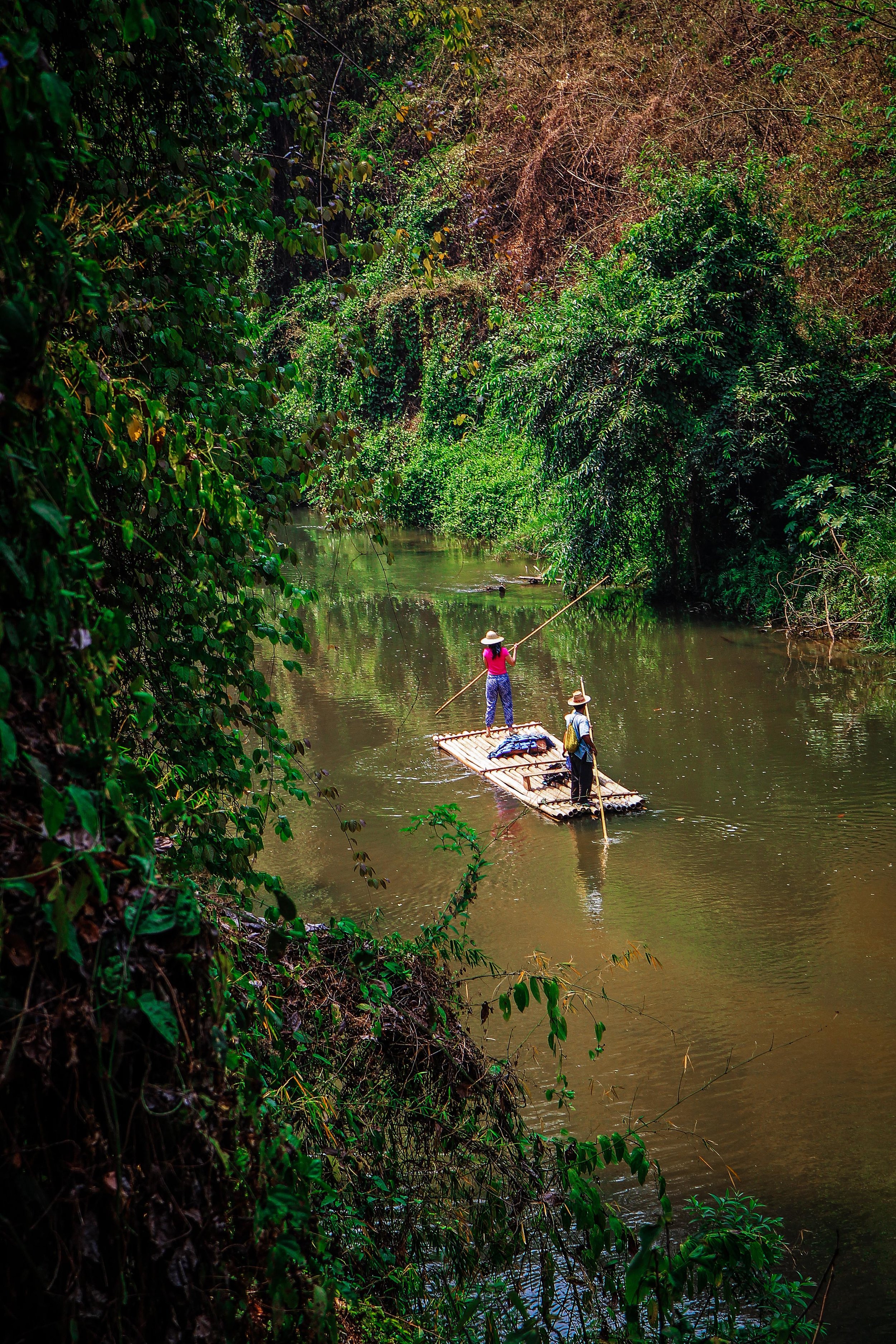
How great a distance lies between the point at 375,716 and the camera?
13.9 m

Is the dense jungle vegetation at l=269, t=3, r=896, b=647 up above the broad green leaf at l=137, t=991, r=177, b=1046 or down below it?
above

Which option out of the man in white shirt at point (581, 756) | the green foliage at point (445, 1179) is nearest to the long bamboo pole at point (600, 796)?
the man in white shirt at point (581, 756)

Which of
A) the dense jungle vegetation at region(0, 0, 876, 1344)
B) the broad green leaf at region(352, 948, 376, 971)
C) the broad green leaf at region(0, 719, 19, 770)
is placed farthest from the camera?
the broad green leaf at region(352, 948, 376, 971)

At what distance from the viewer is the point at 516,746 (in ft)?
38.5

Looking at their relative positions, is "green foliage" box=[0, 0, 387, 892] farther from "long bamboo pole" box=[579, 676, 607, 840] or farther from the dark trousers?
the dark trousers

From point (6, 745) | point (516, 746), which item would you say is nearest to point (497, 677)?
point (516, 746)

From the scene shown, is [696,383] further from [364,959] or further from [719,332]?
[364,959]

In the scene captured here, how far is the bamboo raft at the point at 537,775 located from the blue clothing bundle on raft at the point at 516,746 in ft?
0.14

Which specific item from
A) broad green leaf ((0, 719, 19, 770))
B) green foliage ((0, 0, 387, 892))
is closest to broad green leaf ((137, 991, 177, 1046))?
green foliage ((0, 0, 387, 892))

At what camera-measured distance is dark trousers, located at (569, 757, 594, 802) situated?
1030 cm

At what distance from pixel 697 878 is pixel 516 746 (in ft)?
10.3

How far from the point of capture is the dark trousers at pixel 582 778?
10305 millimetres

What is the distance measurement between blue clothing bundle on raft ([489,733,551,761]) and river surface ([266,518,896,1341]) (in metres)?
0.41

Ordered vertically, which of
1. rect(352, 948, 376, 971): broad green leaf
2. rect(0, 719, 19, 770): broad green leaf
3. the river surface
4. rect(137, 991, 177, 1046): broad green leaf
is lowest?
the river surface
